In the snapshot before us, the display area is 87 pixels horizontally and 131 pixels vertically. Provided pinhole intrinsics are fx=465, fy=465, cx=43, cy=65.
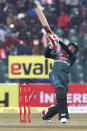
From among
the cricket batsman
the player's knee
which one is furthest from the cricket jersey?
the player's knee

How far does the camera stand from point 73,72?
16156mm

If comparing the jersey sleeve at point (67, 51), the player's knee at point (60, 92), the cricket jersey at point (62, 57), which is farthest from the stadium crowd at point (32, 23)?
the player's knee at point (60, 92)

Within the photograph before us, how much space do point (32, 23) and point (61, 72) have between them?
7684mm

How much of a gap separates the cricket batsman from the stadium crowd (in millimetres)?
6212

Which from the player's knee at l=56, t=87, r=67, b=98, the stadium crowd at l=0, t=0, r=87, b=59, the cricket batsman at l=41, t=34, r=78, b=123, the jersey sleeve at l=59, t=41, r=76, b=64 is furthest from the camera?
the stadium crowd at l=0, t=0, r=87, b=59

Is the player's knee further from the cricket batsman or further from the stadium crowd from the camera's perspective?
the stadium crowd

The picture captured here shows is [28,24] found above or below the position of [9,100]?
above

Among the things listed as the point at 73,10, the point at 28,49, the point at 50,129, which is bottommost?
the point at 50,129

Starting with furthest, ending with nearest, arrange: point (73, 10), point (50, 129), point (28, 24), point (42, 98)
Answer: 1. point (73, 10)
2. point (28, 24)
3. point (42, 98)
4. point (50, 129)

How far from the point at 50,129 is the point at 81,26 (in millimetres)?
8933

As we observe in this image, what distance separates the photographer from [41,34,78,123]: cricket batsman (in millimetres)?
9312

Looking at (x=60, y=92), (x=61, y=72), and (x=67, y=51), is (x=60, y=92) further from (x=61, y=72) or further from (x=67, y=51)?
(x=67, y=51)

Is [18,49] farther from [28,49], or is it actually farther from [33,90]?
[33,90]

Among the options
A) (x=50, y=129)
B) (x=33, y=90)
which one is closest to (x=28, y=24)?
(x=33, y=90)
